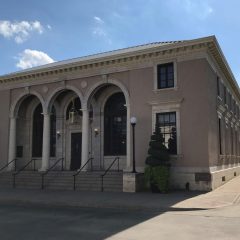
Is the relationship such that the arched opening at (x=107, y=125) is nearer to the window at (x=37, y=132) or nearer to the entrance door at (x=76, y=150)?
the entrance door at (x=76, y=150)

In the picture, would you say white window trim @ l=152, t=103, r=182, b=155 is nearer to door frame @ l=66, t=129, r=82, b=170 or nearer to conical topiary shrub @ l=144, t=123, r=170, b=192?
conical topiary shrub @ l=144, t=123, r=170, b=192

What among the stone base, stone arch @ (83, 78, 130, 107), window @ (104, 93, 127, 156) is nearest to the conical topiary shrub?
the stone base

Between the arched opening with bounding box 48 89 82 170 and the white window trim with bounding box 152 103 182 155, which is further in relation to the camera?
the arched opening with bounding box 48 89 82 170

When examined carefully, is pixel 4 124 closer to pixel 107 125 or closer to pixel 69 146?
pixel 69 146

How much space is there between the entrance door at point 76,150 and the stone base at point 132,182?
24.7 feet

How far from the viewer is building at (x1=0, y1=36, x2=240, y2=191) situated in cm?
2092

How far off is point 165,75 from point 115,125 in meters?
5.37

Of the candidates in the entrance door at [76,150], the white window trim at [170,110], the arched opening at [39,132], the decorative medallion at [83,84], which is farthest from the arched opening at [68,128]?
the white window trim at [170,110]

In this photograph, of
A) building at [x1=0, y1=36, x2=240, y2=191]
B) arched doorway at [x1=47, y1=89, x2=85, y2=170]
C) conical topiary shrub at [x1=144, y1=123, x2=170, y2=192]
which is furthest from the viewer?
arched doorway at [x1=47, y1=89, x2=85, y2=170]

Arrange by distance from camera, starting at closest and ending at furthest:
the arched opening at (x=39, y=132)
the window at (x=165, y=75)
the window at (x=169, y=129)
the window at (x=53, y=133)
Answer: the window at (x=169, y=129), the window at (x=165, y=75), the window at (x=53, y=133), the arched opening at (x=39, y=132)

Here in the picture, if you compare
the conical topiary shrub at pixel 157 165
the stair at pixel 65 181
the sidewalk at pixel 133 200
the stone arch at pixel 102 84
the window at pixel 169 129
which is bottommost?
the sidewalk at pixel 133 200

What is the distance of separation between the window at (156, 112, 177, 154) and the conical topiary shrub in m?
1.33

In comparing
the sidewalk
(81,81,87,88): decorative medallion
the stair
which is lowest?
the sidewalk

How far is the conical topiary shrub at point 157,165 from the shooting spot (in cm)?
1914
